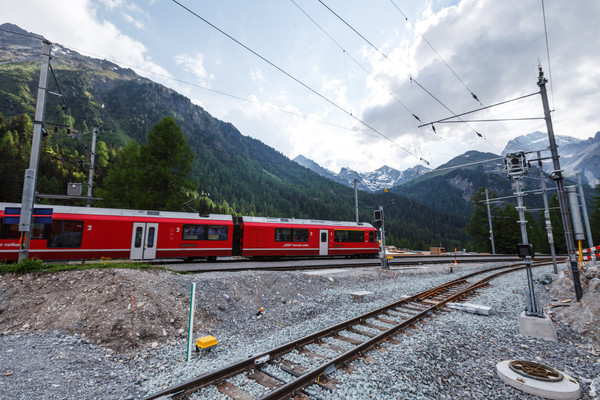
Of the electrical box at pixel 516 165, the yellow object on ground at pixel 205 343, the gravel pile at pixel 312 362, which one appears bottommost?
the gravel pile at pixel 312 362

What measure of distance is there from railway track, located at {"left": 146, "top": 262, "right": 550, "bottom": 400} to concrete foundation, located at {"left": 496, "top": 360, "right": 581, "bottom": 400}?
2.35 meters

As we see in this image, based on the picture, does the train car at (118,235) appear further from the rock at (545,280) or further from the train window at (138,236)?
the rock at (545,280)

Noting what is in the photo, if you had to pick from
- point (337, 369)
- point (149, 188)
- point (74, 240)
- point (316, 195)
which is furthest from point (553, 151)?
point (316, 195)

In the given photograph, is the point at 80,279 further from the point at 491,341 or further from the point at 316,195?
the point at 316,195

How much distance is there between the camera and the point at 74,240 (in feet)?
47.2

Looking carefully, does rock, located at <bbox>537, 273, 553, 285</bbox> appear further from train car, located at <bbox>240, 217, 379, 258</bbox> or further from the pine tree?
the pine tree

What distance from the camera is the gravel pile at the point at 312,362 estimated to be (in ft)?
13.5

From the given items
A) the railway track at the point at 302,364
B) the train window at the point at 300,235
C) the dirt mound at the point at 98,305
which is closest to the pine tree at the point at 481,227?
the train window at the point at 300,235

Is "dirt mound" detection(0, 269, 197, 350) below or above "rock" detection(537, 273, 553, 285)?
above

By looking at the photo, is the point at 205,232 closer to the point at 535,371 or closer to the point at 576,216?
the point at 535,371

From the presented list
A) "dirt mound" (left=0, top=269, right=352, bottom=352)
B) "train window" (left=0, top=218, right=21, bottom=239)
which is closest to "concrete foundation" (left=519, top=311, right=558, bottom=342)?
"dirt mound" (left=0, top=269, right=352, bottom=352)

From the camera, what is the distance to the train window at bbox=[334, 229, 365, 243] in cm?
2305

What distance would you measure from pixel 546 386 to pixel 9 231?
2080cm

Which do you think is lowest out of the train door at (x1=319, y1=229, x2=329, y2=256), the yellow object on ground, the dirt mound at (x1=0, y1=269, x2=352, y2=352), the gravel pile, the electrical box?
the gravel pile
